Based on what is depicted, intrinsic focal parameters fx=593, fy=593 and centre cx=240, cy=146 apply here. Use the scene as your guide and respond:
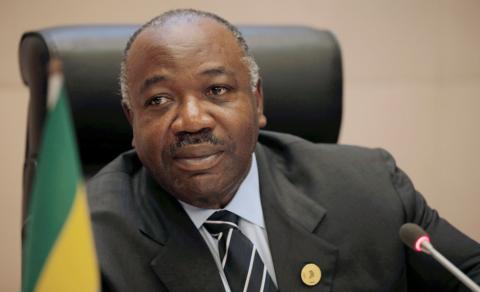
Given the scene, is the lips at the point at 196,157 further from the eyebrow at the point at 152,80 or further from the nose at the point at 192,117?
the eyebrow at the point at 152,80

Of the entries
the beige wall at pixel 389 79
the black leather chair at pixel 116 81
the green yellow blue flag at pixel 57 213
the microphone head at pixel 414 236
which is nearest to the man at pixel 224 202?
the black leather chair at pixel 116 81

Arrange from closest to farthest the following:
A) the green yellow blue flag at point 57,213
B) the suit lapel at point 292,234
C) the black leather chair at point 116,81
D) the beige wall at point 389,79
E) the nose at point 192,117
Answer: the green yellow blue flag at point 57,213 < the nose at point 192,117 < the suit lapel at point 292,234 < the black leather chair at point 116,81 < the beige wall at point 389,79

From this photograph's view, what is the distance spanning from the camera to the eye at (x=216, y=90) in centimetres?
126

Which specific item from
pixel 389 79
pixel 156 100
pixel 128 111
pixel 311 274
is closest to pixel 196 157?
pixel 156 100

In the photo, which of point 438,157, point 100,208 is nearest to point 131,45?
point 100,208

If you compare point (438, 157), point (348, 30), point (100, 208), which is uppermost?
point (348, 30)

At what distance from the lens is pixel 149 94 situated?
49.0 inches

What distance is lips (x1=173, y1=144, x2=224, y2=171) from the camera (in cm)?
121

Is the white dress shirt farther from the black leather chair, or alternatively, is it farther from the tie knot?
the black leather chair

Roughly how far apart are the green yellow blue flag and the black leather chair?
828 millimetres

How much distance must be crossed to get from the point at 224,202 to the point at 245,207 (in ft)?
0.16

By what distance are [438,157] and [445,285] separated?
1445 mm

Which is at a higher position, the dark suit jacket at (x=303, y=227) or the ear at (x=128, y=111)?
the ear at (x=128, y=111)

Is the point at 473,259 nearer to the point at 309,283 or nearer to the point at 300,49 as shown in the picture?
the point at 309,283
